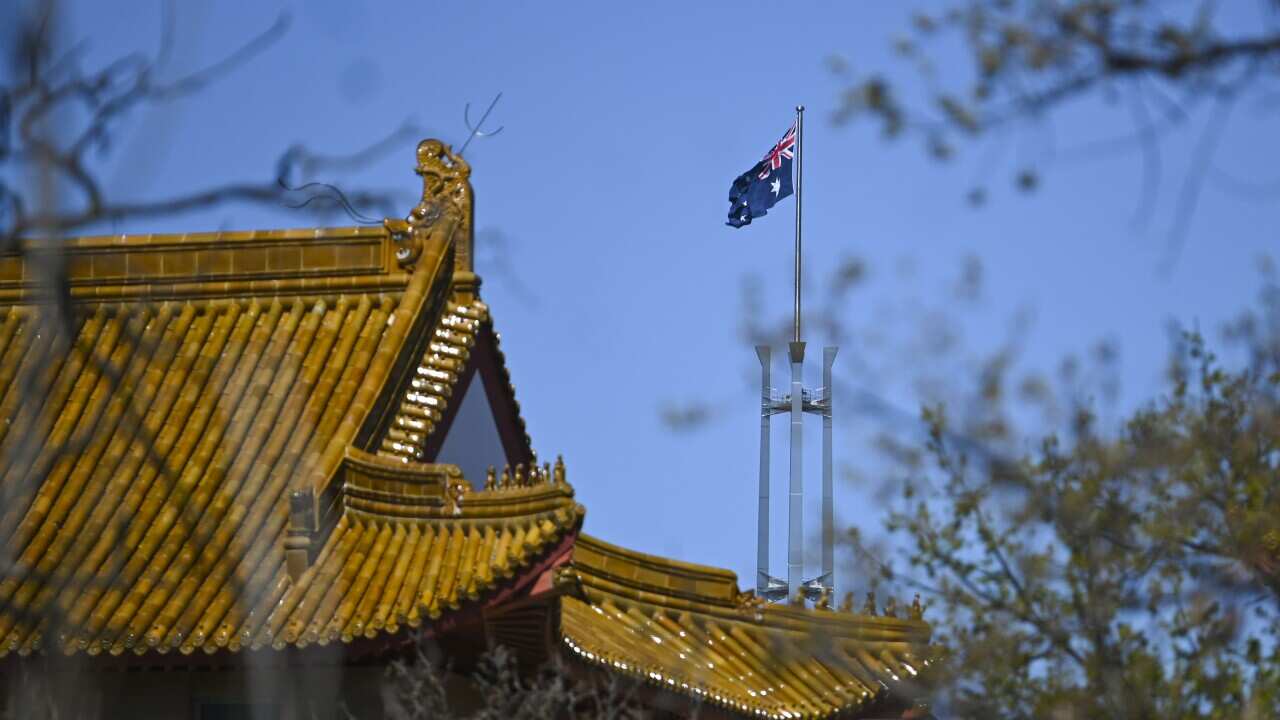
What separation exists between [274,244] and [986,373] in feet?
28.1

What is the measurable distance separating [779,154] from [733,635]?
16.6 m

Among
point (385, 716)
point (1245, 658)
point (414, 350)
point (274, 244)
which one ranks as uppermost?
point (274, 244)

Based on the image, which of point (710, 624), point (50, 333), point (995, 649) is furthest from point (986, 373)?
point (710, 624)

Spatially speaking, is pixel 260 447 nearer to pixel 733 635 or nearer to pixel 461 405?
pixel 461 405

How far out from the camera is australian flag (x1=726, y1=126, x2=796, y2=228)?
30.8m

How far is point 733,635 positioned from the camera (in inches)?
603

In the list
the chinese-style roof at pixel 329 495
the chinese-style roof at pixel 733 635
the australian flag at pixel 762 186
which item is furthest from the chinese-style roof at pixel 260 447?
the australian flag at pixel 762 186

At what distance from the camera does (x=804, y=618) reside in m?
14.7

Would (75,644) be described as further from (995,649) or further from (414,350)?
(995,649)

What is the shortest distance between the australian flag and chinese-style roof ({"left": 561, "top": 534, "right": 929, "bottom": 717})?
1570 centimetres

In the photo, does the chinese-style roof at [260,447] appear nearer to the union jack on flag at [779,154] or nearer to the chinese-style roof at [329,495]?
the chinese-style roof at [329,495]

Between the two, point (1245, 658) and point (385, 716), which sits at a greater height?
point (385, 716)

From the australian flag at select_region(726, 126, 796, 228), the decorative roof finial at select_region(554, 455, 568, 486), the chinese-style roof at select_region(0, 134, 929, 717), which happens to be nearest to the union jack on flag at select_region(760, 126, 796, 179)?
the australian flag at select_region(726, 126, 796, 228)

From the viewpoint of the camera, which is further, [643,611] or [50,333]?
[643,611]
